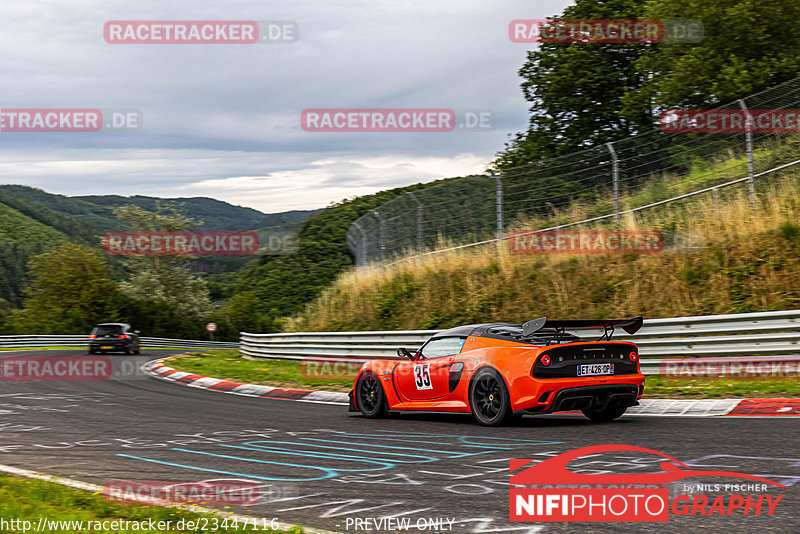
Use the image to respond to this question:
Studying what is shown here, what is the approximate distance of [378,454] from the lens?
6.88m

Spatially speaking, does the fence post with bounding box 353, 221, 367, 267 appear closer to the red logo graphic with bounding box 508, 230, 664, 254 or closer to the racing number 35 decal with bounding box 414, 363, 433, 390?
the red logo graphic with bounding box 508, 230, 664, 254

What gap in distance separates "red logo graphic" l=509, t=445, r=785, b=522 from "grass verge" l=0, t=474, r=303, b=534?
1.53 meters

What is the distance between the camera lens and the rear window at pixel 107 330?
97.9 feet

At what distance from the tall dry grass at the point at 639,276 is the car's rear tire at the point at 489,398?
6.27 m

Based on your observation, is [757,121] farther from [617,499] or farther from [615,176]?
[617,499]

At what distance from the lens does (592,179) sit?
1576 centimetres

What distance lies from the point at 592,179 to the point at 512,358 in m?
8.58

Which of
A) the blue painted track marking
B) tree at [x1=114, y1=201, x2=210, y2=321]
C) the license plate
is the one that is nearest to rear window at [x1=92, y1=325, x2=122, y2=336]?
the blue painted track marking

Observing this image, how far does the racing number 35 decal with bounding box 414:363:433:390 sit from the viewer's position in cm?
926

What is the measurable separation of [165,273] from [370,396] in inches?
2669

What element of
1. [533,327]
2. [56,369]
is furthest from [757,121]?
[56,369]

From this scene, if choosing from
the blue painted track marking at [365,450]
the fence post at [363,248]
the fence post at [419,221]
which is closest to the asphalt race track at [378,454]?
the blue painted track marking at [365,450]

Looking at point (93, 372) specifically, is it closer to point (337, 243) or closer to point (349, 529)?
point (349, 529)

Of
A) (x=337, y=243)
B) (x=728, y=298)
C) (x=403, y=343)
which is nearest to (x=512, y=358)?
(x=728, y=298)
